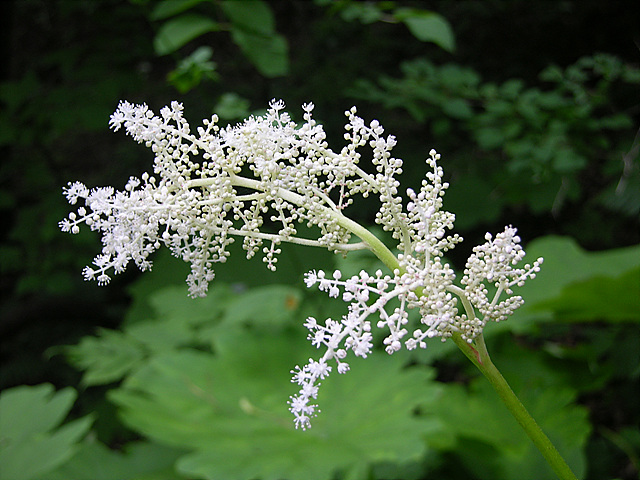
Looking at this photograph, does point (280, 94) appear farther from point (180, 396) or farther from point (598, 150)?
point (598, 150)

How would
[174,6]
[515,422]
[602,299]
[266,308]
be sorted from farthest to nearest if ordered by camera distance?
[266,308], [515,422], [602,299], [174,6]

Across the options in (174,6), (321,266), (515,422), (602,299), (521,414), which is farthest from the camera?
(321,266)

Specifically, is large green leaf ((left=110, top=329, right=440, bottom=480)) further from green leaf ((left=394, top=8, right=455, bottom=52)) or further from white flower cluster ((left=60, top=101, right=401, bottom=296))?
green leaf ((left=394, top=8, right=455, bottom=52))

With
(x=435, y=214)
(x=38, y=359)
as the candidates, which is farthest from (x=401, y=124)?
(x=435, y=214)

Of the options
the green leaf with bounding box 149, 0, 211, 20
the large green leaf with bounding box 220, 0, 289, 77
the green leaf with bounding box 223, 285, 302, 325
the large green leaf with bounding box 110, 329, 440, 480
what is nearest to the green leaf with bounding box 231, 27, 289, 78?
the large green leaf with bounding box 220, 0, 289, 77

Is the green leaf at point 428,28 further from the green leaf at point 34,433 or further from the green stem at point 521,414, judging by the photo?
the green leaf at point 34,433

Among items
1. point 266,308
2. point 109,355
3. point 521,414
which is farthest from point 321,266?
point 521,414

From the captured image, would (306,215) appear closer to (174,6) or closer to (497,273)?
(497,273)
